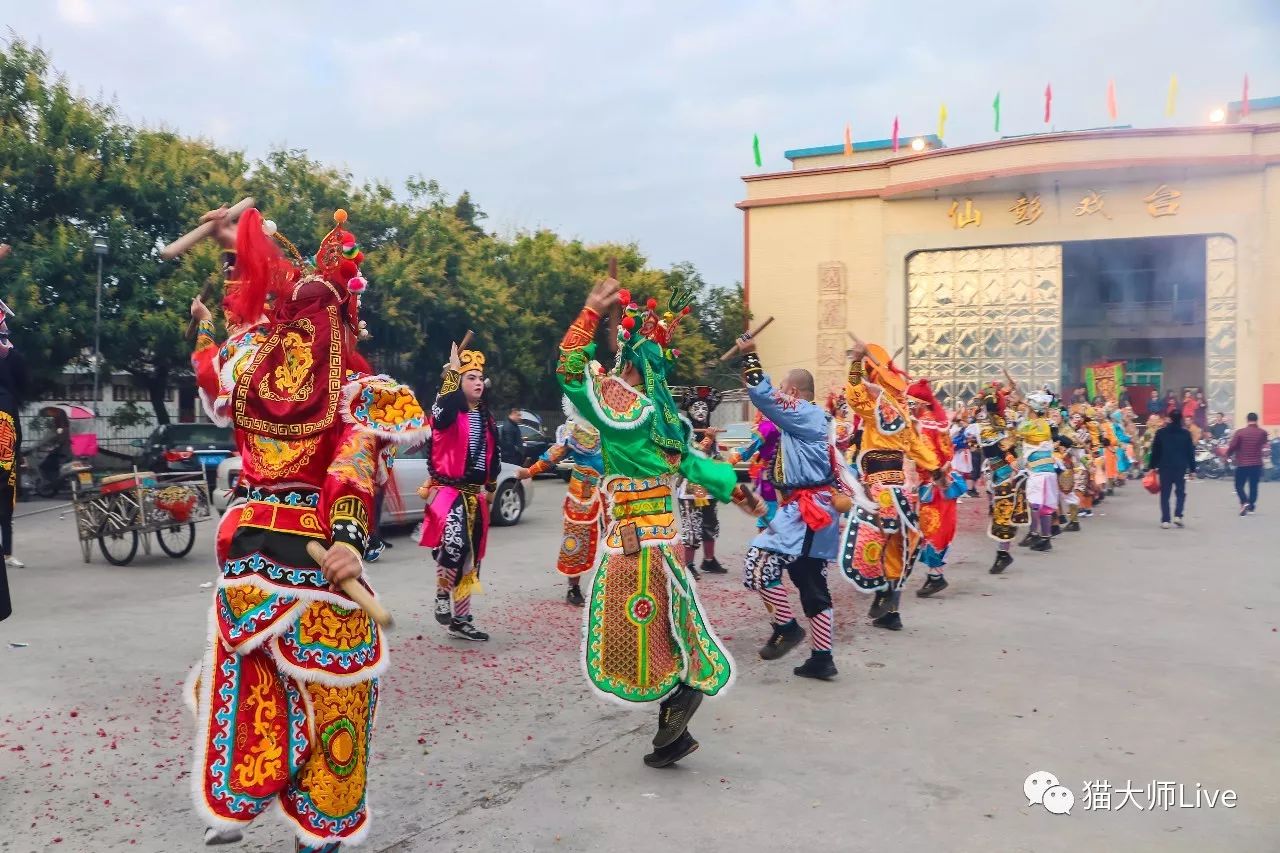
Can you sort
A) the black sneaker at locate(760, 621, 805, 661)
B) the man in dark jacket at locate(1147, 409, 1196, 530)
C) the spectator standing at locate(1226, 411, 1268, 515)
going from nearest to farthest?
1. the black sneaker at locate(760, 621, 805, 661)
2. the man in dark jacket at locate(1147, 409, 1196, 530)
3. the spectator standing at locate(1226, 411, 1268, 515)

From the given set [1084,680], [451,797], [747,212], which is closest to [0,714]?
[451,797]

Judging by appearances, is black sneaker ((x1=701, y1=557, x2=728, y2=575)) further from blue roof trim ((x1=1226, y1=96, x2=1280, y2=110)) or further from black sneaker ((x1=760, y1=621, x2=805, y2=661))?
blue roof trim ((x1=1226, y1=96, x2=1280, y2=110))

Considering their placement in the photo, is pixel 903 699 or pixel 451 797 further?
pixel 903 699

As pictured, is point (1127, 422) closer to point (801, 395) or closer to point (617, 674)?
point (801, 395)

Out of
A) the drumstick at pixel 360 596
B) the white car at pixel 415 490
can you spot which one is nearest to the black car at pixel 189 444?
the white car at pixel 415 490

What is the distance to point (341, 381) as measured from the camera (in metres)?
3.47

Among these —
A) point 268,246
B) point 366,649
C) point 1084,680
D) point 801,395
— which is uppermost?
point 268,246

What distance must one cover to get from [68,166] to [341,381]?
63.1ft

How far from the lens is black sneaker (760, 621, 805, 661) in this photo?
696 cm

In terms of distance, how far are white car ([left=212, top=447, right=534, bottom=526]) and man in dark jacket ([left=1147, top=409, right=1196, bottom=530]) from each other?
964cm

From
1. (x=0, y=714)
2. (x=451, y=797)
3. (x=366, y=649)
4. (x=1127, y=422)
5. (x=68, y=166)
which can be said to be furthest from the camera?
(x=1127, y=422)

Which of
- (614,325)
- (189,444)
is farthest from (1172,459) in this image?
(189,444)

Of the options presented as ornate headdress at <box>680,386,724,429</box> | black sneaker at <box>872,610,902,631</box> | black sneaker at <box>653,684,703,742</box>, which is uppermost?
ornate headdress at <box>680,386,724,429</box>

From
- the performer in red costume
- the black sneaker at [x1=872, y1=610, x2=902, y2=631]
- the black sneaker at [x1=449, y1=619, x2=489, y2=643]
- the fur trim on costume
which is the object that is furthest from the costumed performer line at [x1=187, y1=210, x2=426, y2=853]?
the performer in red costume
